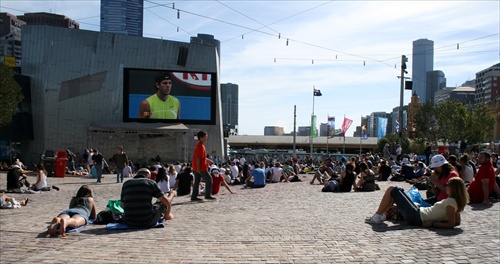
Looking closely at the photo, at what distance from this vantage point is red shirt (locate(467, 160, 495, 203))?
34.4 ft

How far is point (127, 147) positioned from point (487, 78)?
124076mm

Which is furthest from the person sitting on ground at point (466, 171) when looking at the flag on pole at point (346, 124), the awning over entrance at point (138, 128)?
the flag on pole at point (346, 124)

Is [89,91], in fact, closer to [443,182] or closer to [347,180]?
[347,180]

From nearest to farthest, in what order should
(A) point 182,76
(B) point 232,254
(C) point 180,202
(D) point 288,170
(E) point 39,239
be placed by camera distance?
(B) point 232,254 → (E) point 39,239 → (C) point 180,202 → (D) point 288,170 → (A) point 182,76

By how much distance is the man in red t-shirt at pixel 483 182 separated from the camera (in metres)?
10.4

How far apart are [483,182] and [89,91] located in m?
31.5

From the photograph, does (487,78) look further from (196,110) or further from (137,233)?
(137,233)

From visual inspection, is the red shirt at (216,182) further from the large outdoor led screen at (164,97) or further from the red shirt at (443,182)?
the large outdoor led screen at (164,97)

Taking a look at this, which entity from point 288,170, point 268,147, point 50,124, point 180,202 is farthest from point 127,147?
point 268,147

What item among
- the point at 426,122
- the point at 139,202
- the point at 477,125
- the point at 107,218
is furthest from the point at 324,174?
the point at 477,125

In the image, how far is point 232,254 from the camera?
6055 mm

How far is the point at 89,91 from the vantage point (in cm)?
3641

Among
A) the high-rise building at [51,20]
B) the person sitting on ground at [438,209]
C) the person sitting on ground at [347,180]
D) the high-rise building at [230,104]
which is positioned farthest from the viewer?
the high-rise building at [51,20]

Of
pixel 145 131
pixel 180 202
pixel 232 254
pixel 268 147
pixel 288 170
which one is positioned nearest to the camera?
pixel 232 254
